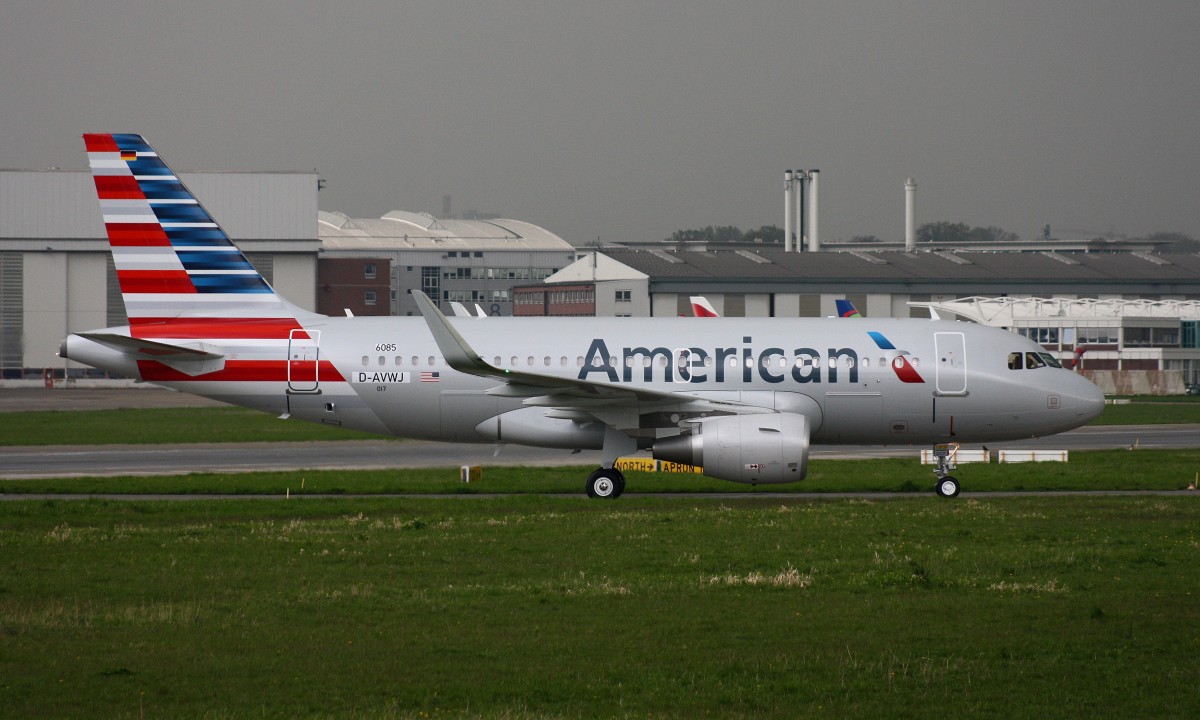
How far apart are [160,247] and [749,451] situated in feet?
46.0

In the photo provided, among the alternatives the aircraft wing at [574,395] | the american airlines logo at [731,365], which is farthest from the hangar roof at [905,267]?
the aircraft wing at [574,395]

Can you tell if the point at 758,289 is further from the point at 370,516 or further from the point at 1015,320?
the point at 370,516

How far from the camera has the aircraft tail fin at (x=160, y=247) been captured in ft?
97.3

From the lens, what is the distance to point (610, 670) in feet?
39.3

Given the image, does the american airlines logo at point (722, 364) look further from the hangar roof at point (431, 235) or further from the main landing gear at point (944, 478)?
the hangar roof at point (431, 235)

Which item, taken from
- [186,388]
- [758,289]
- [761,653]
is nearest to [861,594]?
[761,653]

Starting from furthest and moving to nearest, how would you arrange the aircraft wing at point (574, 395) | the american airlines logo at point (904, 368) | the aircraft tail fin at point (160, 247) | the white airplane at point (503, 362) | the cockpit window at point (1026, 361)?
the cockpit window at point (1026, 361)
the aircraft tail fin at point (160, 247)
the american airlines logo at point (904, 368)
the white airplane at point (503, 362)
the aircraft wing at point (574, 395)

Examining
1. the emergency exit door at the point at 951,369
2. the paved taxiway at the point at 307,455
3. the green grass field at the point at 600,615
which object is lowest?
the green grass field at the point at 600,615

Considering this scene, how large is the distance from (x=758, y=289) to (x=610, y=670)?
84.3m

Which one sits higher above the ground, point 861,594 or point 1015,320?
point 1015,320

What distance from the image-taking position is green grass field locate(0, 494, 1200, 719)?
1105 cm

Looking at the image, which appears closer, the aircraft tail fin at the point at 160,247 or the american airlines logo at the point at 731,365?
the american airlines logo at the point at 731,365

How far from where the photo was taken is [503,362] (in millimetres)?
29250

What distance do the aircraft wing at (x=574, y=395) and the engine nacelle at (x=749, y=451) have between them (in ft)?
3.42
